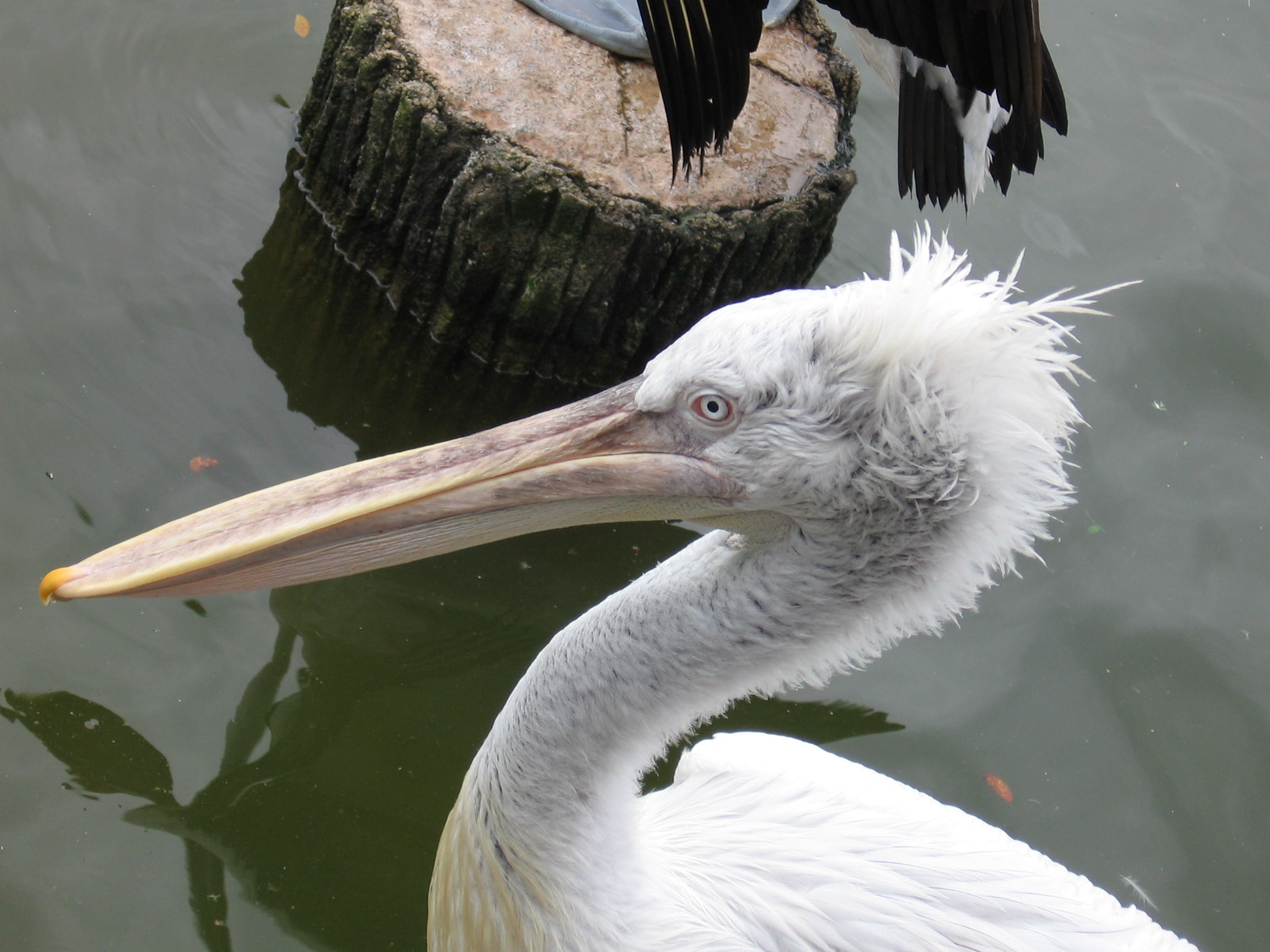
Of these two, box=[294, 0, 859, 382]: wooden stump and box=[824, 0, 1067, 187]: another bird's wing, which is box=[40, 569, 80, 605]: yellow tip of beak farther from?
box=[824, 0, 1067, 187]: another bird's wing

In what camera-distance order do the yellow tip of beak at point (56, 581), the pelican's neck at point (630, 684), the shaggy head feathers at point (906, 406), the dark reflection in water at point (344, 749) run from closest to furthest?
the shaggy head feathers at point (906, 406)
the pelican's neck at point (630, 684)
the yellow tip of beak at point (56, 581)
the dark reflection in water at point (344, 749)

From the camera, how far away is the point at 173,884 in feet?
7.02

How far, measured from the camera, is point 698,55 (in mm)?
2436

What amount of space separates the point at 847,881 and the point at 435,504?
30.8 inches

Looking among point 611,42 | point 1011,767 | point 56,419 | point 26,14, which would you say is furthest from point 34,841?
point 26,14

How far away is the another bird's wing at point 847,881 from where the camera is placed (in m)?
1.52

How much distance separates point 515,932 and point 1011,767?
1475mm

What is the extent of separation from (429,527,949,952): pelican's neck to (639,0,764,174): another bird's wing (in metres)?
1.22

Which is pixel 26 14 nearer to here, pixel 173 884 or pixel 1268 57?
pixel 173 884

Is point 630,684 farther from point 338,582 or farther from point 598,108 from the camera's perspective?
point 598,108

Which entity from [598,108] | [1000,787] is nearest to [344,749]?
[1000,787]

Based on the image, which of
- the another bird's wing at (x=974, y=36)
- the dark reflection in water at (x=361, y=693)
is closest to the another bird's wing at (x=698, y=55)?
the another bird's wing at (x=974, y=36)

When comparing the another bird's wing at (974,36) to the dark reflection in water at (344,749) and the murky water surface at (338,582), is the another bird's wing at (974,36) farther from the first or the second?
the dark reflection in water at (344,749)

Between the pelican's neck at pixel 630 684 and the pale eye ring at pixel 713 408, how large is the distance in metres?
0.18
